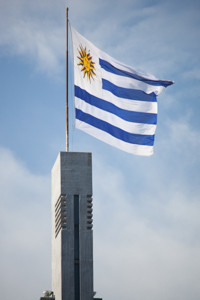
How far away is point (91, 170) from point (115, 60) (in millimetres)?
7769

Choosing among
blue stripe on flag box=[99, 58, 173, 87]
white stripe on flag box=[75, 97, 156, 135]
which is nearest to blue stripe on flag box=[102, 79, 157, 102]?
blue stripe on flag box=[99, 58, 173, 87]

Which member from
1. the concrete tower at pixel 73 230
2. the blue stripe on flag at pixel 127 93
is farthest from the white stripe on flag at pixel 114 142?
the blue stripe on flag at pixel 127 93

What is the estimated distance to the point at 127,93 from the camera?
165 ft

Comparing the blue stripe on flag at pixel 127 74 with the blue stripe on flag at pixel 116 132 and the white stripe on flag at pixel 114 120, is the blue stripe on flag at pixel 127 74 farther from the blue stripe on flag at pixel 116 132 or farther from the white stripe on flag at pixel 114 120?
the blue stripe on flag at pixel 116 132

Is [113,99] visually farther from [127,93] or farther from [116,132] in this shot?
[116,132]

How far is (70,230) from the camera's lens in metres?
46.6

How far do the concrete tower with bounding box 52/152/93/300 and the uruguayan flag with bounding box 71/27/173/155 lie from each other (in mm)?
2363

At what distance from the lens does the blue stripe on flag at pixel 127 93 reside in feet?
163

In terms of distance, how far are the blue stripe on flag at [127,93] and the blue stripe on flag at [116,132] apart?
8.18 feet

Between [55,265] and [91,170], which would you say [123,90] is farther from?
[55,265]

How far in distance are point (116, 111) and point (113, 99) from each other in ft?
2.70

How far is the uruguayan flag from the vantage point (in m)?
48.1

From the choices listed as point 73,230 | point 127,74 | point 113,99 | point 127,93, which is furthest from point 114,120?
point 73,230

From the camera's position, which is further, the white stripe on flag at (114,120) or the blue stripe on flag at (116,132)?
the white stripe on flag at (114,120)
